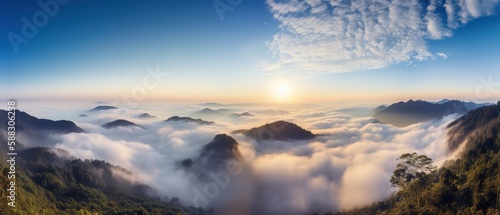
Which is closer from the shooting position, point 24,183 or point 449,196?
point 449,196

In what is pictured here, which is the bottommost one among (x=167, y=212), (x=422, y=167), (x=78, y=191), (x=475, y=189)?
(x=167, y=212)

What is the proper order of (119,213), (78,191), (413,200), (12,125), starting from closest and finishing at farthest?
(12,125)
(413,200)
(119,213)
(78,191)

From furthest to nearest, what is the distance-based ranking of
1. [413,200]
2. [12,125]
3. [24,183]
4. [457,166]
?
[24,183], [457,166], [413,200], [12,125]

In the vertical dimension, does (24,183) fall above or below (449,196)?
below

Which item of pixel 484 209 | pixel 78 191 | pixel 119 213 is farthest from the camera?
pixel 78 191

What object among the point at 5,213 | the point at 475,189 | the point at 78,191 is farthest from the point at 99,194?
the point at 475,189

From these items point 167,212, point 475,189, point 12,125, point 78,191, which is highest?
point 12,125

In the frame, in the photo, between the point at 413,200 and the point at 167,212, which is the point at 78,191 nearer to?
the point at 167,212

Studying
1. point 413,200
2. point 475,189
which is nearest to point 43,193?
point 413,200

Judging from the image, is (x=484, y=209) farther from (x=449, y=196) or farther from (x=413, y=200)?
(x=413, y=200)
